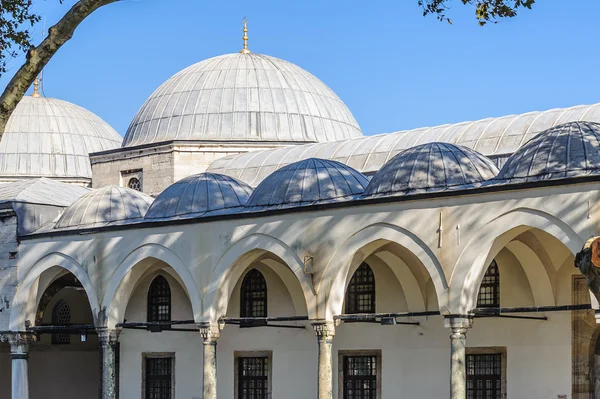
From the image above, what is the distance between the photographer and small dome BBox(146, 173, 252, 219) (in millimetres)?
27062

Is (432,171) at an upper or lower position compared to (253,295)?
upper

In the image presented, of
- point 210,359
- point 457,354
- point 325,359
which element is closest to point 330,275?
point 325,359

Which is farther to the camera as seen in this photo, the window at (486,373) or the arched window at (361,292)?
the arched window at (361,292)

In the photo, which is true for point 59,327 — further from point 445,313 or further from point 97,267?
point 445,313

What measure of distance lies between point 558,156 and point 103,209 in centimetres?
1212

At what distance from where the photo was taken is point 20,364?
2884 centimetres

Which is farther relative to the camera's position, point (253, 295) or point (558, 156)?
point (253, 295)

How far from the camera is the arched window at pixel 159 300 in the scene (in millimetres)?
28547

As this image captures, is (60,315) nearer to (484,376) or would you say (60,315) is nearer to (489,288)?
(484,376)

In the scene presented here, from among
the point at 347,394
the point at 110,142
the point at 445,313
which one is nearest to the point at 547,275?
the point at 445,313

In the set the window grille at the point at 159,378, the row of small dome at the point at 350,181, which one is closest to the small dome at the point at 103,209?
the row of small dome at the point at 350,181

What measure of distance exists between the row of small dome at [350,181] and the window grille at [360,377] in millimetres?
3755

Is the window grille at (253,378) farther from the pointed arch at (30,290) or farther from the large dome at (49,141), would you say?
the large dome at (49,141)

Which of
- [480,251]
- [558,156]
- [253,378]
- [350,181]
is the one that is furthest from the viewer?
[253,378]
